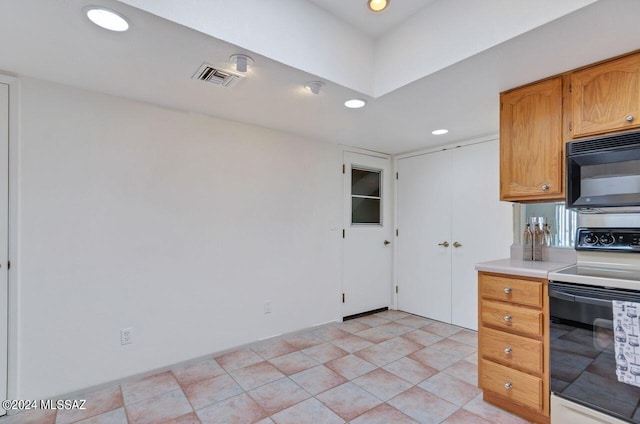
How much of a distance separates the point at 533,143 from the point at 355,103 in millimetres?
1277

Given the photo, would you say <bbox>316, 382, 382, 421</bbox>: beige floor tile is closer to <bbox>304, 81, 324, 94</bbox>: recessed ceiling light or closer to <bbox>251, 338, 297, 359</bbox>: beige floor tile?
<bbox>251, 338, 297, 359</bbox>: beige floor tile

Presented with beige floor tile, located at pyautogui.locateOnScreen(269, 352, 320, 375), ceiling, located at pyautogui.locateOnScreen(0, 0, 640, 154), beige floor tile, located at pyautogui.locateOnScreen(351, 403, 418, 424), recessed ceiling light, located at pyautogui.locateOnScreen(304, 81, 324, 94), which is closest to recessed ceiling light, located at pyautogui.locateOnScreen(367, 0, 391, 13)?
ceiling, located at pyautogui.locateOnScreen(0, 0, 640, 154)

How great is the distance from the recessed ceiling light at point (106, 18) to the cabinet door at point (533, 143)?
2402mm

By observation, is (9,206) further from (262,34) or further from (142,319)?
(262,34)

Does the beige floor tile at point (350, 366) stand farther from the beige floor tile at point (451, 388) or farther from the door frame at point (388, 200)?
the door frame at point (388, 200)

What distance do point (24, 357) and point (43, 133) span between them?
148 centimetres

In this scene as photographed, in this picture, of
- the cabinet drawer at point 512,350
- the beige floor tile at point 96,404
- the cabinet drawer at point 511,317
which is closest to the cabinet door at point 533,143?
the cabinet drawer at point 511,317

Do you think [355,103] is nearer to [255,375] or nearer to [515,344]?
[515,344]

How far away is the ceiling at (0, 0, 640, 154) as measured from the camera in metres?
1.50

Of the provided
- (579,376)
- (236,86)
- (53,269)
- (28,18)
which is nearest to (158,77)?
(236,86)

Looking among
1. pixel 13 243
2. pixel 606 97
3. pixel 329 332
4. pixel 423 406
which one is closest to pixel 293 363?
pixel 329 332

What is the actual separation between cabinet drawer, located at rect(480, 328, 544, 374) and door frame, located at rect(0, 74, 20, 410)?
3.07 metres

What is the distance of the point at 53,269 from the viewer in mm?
2152

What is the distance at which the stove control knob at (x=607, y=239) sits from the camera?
1771mm
